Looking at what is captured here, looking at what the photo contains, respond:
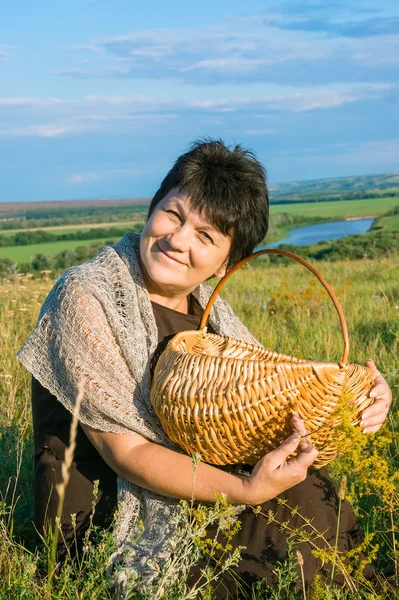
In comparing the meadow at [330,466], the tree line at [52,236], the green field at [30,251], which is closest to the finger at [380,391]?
the meadow at [330,466]

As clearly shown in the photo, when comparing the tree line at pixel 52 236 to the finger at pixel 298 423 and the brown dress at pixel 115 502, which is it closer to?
the brown dress at pixel 115 502

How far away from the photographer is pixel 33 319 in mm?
5391

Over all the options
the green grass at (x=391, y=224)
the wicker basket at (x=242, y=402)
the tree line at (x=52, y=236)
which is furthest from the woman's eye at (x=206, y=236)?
the green grass at (x=391, y=224)

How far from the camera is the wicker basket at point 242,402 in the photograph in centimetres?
194

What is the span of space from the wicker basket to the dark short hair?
1.99ft

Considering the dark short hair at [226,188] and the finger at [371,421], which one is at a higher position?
the dark short hair at [226,188]

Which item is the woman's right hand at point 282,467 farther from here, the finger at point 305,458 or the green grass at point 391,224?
the green grass at point 391,224

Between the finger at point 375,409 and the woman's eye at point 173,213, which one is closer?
the finger at point 375,409

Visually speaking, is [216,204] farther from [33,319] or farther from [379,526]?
[33,319]

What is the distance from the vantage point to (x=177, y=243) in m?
2.39

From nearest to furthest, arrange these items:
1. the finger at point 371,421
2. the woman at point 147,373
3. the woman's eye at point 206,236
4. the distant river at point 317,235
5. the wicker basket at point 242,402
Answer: the wicker basket at point 242,402
the woman at point 147,373
the finger at point 371,421
the woman's eye at point 206,236
the distant river at point 317,235

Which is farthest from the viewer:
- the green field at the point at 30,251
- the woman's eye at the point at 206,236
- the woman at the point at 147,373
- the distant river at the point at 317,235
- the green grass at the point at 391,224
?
the green grass at the point at 391,224

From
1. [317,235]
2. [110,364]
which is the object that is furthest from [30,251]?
[110,364]

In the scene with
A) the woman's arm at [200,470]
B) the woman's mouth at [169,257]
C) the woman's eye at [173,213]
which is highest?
the woman's eye at [173,213]
